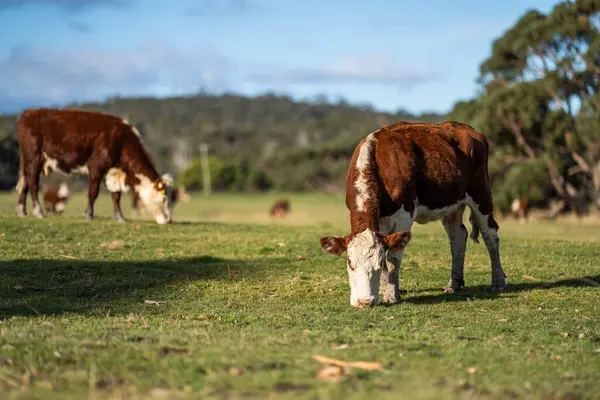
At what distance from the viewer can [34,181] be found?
21234mm

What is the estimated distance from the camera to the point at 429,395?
19.1 ft

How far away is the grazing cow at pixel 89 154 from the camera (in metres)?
21.2

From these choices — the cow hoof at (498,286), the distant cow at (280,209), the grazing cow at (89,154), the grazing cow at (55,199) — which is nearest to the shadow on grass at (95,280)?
the cow hoof at (498,286)

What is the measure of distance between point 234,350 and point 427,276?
7.53 metres

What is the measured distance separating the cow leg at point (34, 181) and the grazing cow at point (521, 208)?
93.9 feet

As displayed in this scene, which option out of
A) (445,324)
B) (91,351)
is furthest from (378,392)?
(445,324)

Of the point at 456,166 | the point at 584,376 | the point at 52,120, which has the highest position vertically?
the point at 52,120

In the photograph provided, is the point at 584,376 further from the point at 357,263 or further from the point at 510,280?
the point at 510,280

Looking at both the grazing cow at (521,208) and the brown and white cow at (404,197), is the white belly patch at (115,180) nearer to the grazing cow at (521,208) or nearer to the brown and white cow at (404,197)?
the brown and white cow at (404,197)

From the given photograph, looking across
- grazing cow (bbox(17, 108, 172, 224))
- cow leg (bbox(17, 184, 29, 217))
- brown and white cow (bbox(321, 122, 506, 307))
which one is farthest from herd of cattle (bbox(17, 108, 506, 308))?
cow leg (bbox(17, 184, 29, 217))

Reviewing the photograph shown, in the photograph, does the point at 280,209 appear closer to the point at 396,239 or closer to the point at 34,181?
the point at 34,181

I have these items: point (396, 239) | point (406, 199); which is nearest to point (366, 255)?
point (396, 239)

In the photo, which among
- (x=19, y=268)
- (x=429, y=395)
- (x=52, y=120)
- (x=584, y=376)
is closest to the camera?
(x=429, y=395)

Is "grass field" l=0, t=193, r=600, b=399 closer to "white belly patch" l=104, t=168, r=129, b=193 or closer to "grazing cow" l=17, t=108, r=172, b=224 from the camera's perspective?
"grazing cow" l=17, t=108, r=172, b=224
